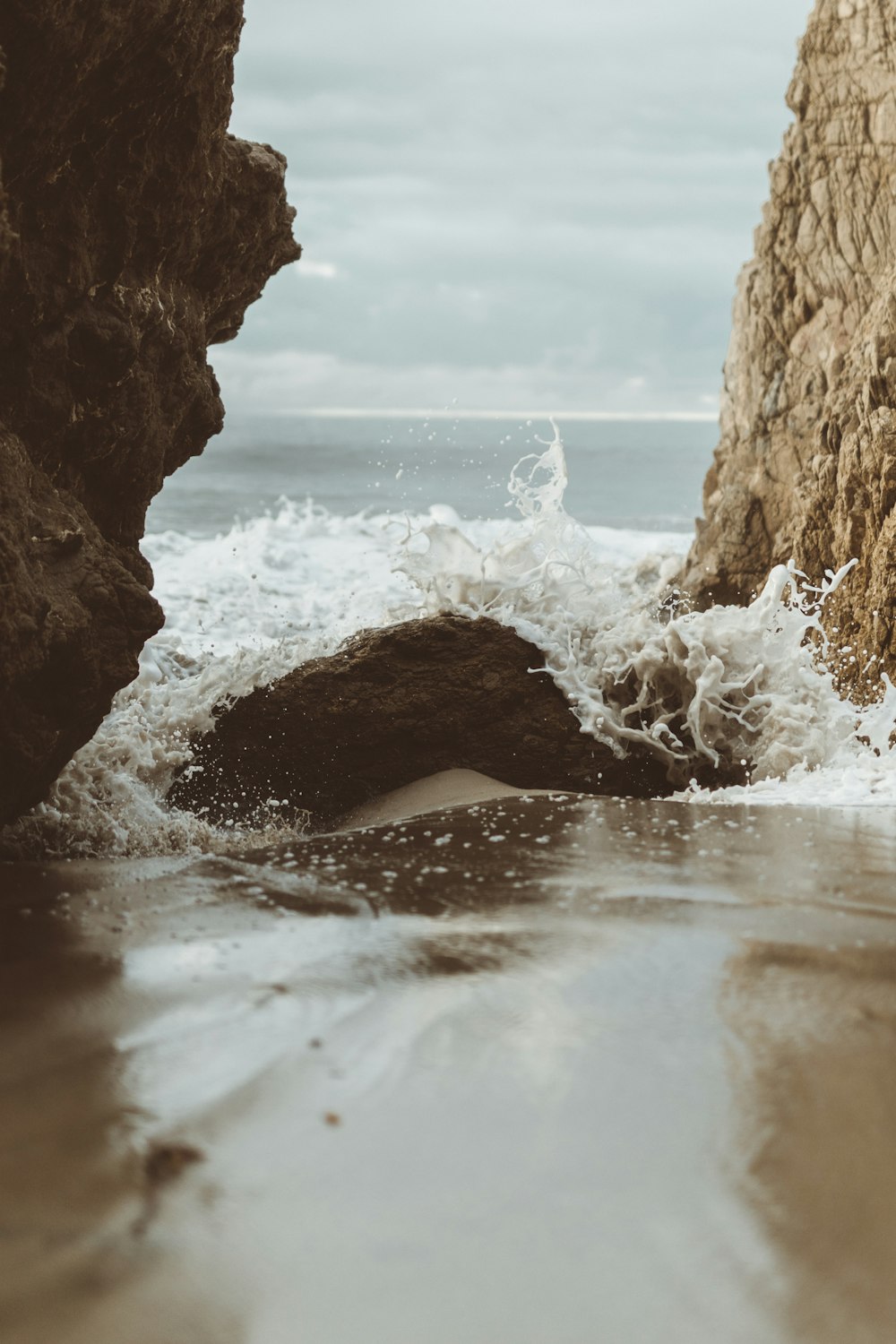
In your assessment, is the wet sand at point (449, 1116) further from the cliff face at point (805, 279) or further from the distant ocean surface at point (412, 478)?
the distant ocean surface at point (412, 478)

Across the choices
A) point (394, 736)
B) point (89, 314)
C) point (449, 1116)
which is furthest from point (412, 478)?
point (449, 1116)

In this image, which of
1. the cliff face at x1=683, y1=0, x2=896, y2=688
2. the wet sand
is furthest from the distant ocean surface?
the wet sand

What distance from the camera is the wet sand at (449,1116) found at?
1404mm

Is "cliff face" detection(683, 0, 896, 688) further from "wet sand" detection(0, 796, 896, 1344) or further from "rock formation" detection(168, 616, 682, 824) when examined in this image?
"wet sand" detection(0, 796, 896, 1344)

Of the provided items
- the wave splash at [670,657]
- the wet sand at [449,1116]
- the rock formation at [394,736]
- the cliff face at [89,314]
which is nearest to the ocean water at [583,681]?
the wave splash at [670,657]

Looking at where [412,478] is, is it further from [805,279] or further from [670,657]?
[670,657]

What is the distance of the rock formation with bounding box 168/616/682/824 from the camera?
5145 mm

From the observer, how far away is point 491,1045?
1.96m

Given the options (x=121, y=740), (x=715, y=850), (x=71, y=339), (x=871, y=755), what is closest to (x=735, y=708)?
(x=871, y=755)

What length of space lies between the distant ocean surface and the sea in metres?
10.2

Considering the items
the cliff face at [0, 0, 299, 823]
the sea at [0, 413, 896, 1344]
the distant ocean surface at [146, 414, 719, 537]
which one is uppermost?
the cliff face at [0, 0, 299, 823]

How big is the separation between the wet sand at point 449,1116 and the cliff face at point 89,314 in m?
0.78

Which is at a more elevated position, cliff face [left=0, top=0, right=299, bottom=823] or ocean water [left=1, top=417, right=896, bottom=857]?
cliff face [left=0, top=0, right=299, bottom=823]

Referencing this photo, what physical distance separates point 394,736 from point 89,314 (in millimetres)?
2295
